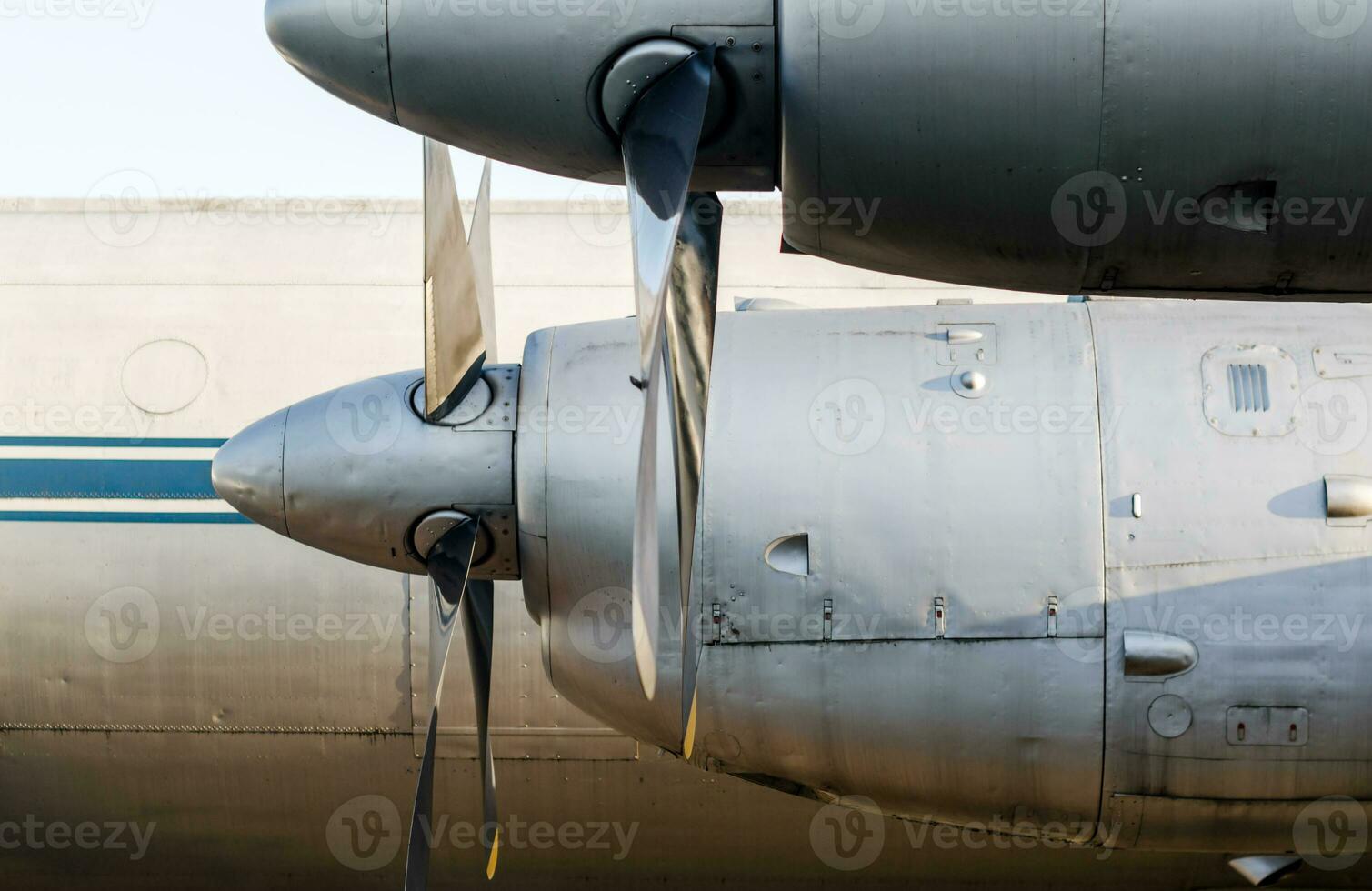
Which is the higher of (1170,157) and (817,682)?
(1170,157)

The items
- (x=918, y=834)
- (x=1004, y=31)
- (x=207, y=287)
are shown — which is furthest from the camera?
(x=207, y=287)

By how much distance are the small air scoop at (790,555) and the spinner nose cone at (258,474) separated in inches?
85.3

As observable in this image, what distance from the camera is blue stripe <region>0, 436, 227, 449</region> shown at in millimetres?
8695

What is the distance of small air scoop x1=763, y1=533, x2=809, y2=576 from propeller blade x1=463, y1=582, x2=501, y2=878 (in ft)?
4.49

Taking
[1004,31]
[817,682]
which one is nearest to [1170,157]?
[1004,31]

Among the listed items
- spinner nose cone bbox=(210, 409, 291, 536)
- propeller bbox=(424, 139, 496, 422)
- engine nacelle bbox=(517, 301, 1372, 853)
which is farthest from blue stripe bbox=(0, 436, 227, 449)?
engine nacelle bbox=(517, 301, 1372, 853)

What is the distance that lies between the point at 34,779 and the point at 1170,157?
747 cm

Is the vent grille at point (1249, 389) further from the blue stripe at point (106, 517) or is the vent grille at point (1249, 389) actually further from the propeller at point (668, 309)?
the blue stripe at point (106, 517)

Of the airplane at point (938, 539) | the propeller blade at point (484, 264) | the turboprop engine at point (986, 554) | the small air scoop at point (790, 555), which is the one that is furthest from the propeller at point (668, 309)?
the propeller blade at point (484, 264)

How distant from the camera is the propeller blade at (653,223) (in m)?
3.93

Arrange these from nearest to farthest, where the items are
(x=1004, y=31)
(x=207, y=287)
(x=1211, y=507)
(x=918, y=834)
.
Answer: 1. (x=1004, y=31)
2. (x=1211, y=507)
3. (x=918, y=834)
4. (x=207, y=287)

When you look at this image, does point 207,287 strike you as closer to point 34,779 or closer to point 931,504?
point 34,779

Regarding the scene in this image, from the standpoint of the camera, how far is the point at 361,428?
647 cm

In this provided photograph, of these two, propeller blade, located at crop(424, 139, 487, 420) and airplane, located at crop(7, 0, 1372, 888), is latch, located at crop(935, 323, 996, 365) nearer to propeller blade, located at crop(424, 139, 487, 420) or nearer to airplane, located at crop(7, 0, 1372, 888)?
airplane, located at crop(7, 0, 1372, 888)
